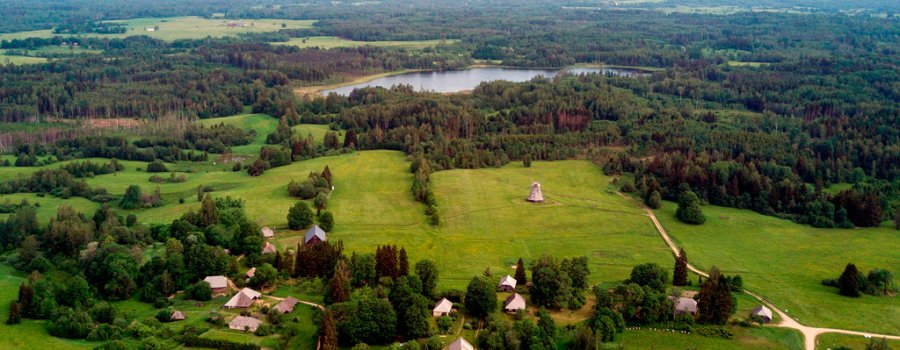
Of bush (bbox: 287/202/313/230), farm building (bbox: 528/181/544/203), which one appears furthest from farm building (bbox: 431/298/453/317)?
farm building (bbox: 528/181/544/203)

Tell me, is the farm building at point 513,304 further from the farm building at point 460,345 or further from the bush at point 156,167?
the bush at point 156,167

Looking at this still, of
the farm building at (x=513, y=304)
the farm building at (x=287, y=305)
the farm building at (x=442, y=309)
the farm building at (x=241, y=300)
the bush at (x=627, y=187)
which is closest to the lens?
the farm building at (x=442, y=309)

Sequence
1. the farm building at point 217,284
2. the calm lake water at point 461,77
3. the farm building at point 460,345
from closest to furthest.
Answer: the farm building at point 460,345
the farm building at point 217,284
the calm lake water at point 461,77

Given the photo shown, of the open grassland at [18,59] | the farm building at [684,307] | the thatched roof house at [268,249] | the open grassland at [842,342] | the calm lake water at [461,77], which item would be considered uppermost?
the open grassland at [18,59]

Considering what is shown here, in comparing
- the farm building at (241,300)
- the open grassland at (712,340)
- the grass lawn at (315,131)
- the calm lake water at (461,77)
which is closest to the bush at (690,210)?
the open grassland at (712,340)

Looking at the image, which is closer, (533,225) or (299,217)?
(299,217)

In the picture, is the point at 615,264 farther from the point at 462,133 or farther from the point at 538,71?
the point at 538,71

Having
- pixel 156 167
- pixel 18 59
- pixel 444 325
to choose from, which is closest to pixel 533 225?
pixel 444 325

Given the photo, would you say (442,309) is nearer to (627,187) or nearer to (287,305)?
(287,305)
